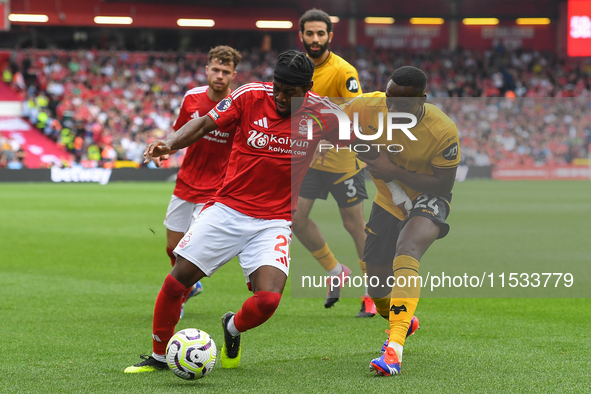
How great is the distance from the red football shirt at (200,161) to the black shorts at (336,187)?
3.13 feet

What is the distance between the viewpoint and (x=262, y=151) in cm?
452

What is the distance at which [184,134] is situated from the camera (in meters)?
4.48

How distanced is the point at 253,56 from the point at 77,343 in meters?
34.3

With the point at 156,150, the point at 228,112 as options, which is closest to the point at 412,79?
the point at 228,112

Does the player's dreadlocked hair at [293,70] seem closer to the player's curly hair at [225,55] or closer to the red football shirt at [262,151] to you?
the red football shirt at [262,151]

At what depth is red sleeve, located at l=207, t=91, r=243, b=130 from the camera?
451 centimetres

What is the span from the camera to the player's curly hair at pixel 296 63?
4312mm

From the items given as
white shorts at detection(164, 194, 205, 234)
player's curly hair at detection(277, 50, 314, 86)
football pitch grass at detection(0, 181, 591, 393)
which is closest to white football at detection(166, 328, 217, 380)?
football pitch grass at detection(0, 181, 591, 393)

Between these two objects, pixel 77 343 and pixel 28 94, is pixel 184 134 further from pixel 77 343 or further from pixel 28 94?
pixel 28 94

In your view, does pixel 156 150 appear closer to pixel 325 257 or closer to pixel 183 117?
pixel 183 117

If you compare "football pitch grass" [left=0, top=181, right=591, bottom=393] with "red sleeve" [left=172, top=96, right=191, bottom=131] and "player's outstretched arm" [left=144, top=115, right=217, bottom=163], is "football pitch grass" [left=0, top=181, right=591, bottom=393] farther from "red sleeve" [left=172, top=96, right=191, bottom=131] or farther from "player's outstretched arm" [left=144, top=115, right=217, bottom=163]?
"player's outstretched arm" [left=144, top=115, right=217, bottom=163]

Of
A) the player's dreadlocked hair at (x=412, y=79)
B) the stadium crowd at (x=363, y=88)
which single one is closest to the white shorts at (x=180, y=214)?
the player's dreadlocked hair at (x=412, y=79)

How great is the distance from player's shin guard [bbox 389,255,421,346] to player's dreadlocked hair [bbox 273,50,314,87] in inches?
52.9

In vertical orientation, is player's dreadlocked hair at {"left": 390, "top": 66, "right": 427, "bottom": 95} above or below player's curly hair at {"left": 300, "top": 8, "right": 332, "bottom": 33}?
below
